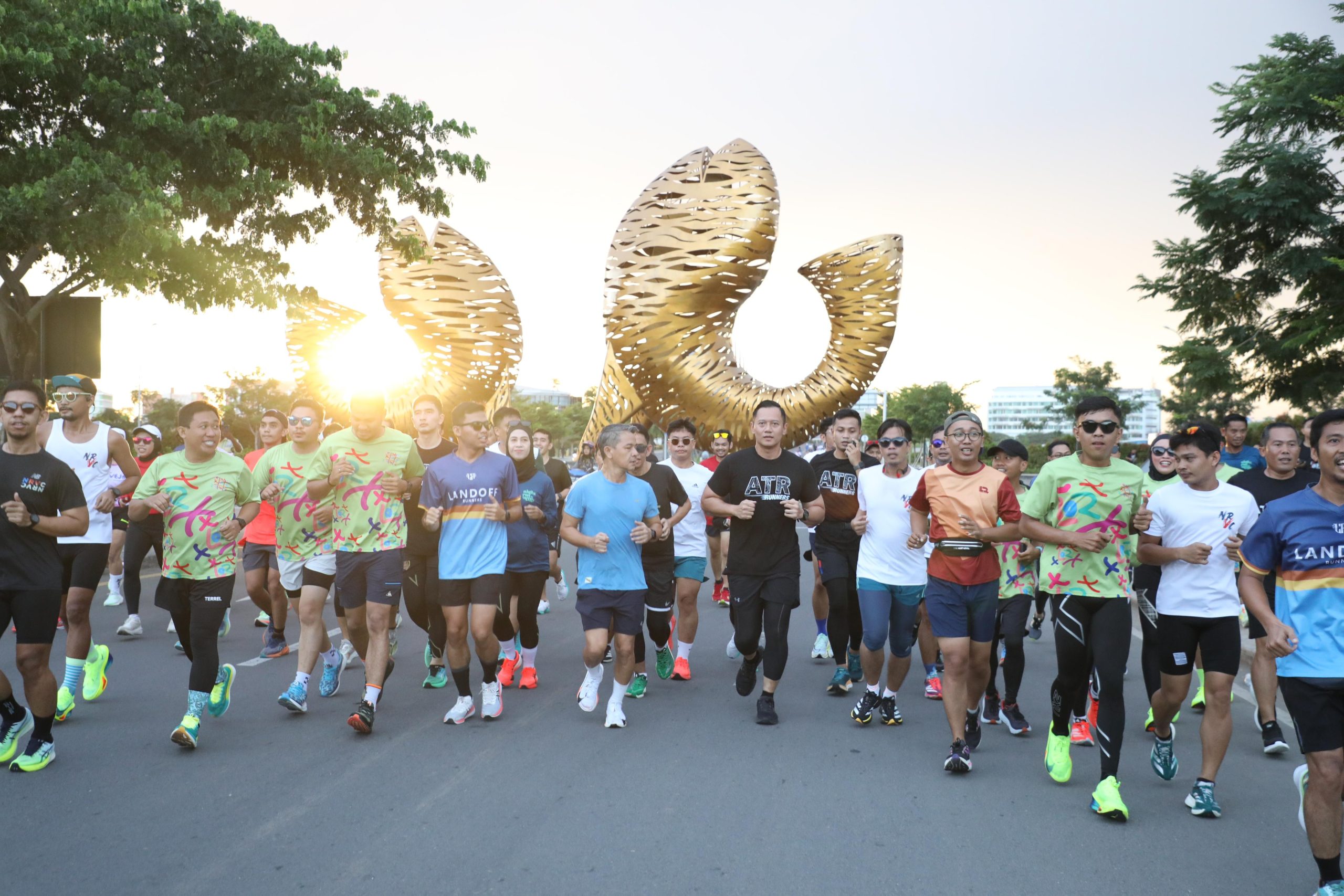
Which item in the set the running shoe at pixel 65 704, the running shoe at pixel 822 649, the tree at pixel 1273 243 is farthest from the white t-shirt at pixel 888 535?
the tree at pixel 1273 243

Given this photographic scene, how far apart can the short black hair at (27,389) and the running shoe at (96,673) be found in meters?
1.97

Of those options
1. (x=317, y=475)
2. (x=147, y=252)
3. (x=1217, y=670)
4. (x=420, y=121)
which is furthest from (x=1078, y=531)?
(x=420, y=121)

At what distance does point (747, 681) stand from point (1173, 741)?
2480mm

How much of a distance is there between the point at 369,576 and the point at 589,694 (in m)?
1.51

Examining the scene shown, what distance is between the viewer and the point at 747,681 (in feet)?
20.9

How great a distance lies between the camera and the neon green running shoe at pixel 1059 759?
4.92 meters

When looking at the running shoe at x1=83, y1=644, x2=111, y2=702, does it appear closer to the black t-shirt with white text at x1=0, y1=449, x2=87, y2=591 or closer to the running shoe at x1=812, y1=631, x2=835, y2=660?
the black t-shirt with white text at x1=0, y1=449, x2=87, y2=591

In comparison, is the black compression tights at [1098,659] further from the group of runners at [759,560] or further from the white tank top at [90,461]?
the white tank top at [90,461]

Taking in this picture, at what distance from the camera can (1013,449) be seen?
Answer: 7.09m

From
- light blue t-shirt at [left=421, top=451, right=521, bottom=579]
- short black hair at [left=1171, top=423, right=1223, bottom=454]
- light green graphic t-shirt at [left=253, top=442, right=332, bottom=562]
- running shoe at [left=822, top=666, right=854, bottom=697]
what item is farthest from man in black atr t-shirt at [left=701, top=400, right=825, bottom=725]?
light green graphic t-shirt at [left=253, top=442, right=332, bottom=562]

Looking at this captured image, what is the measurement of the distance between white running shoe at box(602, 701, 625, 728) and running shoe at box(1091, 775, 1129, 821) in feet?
8.66

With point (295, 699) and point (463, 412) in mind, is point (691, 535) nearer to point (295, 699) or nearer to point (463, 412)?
point (463, 412)

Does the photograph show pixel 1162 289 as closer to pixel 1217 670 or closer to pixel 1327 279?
pixel 1327 279

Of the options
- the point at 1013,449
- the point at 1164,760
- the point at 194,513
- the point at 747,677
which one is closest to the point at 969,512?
the point at 1164,760
